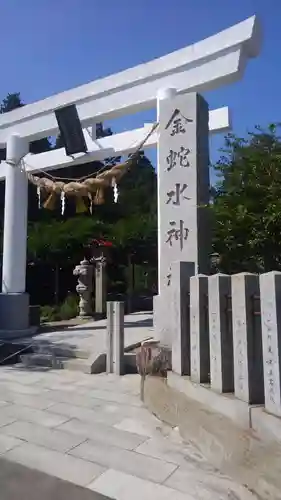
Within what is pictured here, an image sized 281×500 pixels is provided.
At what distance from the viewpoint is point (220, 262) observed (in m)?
6.92

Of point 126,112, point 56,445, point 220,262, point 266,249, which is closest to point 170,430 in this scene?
point 56,445

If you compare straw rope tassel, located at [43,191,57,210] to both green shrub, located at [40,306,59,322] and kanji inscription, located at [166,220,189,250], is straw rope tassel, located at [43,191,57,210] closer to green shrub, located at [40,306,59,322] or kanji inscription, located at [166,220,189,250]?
kanji inscription, located at [166,220,189,250]

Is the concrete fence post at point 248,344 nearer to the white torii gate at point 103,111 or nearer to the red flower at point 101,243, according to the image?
the white torii gate at point 103,111

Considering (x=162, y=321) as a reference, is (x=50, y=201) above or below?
above

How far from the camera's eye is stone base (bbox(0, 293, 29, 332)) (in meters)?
9.87

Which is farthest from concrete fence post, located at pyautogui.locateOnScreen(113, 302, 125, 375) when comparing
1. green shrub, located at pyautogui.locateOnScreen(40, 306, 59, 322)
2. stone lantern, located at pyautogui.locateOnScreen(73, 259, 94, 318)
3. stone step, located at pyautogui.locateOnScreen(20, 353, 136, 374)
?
green shrub, located at pyautogui.locateOnScreen(40, 306, 59, 322)

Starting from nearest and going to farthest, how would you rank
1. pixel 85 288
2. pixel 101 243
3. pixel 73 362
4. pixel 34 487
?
1. pixel 34 487
2. pixel 73 362
3. pixel 85 288
4. pixel 101 243

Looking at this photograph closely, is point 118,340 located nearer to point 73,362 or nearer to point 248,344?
point 73,362

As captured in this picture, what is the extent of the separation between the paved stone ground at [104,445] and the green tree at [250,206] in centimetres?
275

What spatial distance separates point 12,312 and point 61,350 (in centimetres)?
276

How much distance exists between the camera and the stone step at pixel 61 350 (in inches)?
297

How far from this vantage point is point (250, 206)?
5.73m

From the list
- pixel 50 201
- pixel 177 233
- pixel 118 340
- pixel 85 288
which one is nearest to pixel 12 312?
pixel 50 201

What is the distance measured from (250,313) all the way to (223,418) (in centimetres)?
101
